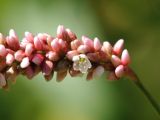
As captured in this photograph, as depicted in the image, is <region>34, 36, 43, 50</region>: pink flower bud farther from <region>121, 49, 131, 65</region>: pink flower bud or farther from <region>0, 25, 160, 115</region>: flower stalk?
<region>121, 49, 131, 65</region>: pink flower bud

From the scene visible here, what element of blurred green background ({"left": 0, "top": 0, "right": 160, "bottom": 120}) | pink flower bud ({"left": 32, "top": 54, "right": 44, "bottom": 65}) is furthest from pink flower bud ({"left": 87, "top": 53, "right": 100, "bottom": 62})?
blurred green background ({"left": 0, "top": 0, "right": 160, "bottom": 120})

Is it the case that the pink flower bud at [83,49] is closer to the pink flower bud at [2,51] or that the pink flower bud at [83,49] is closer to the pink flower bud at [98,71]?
the pink flower bud at [98,71]

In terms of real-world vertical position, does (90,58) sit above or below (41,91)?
below

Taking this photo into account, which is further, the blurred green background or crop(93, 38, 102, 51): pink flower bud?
the blurred green background

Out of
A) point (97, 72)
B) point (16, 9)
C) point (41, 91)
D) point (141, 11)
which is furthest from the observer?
point (141, 11)

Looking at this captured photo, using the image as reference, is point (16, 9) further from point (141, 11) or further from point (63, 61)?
point (63, 61)

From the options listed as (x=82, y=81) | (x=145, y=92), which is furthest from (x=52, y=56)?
(x=82, y=81)

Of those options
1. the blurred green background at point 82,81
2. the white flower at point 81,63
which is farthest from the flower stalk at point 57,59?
the blurred green background at point 82,81

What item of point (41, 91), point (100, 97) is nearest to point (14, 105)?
point (41, 91)
